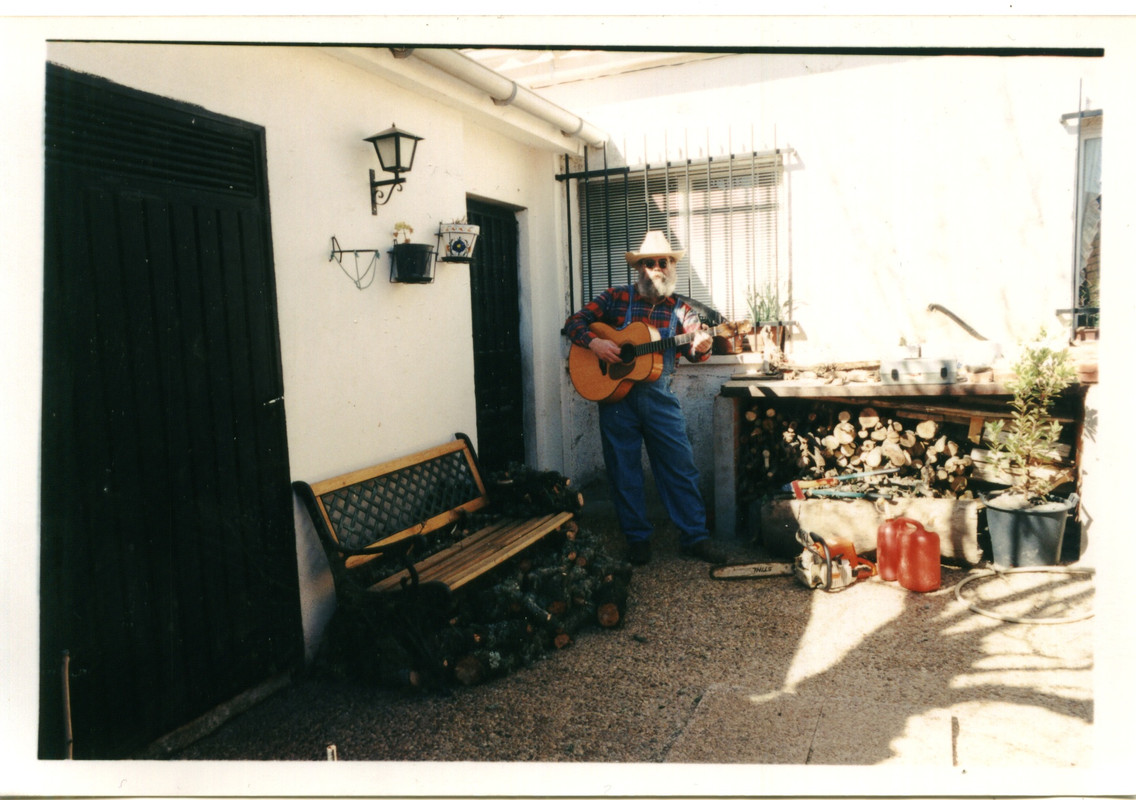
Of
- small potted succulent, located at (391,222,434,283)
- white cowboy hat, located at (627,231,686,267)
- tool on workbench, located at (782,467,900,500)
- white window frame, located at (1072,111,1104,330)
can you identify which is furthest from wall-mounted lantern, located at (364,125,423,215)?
white window frame, located at (1072,111,1104,330)

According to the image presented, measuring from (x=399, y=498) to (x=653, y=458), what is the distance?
1835mm

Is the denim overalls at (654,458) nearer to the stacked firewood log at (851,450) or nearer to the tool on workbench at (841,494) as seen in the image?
the stacked firewood log at (851,450)

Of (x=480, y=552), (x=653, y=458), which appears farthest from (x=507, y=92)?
(x=480, y=552)

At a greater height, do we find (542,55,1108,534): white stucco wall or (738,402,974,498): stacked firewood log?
(542,55,1108,534): white stucco wall

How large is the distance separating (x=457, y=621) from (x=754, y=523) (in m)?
2.59

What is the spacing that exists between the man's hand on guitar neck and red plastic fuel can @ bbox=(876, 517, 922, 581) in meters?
1.93

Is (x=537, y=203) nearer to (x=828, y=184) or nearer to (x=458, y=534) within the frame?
(x=828, y=184)

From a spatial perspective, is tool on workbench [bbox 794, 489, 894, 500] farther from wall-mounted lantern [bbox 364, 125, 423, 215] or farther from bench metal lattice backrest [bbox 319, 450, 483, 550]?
wall-mounted lantern [bbox 364, 125, 423, 215]

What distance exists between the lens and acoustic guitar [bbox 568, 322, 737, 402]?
4887mm

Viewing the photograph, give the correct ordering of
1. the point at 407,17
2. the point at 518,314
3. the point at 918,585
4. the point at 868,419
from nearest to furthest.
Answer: the point at 407,17 < the point at 918,585 < the point at 868,419 < the point at 518,314

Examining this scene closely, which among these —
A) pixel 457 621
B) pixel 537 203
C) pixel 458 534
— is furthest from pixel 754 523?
pixel 537 203

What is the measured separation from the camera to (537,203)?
20.6ft

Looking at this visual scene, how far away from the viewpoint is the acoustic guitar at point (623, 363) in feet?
16.0

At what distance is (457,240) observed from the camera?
4.70 m
